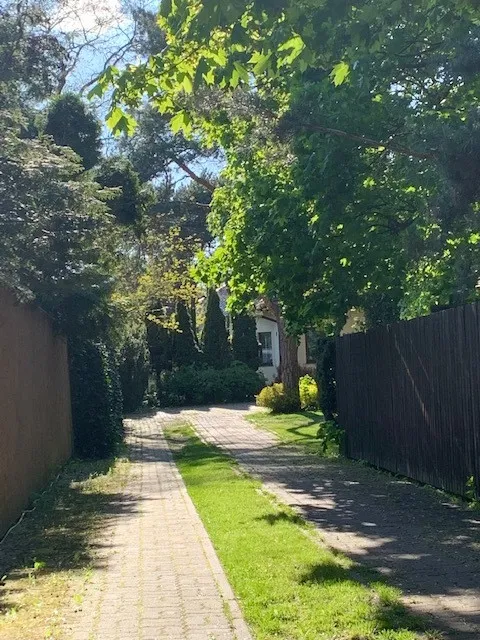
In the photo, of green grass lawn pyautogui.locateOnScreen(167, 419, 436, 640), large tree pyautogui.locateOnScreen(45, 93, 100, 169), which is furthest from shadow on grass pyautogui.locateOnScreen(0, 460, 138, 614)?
large tree pyautogui.locateOnScreen(45, 93, 100, 169)

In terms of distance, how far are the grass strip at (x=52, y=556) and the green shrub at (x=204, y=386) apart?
85.8ft

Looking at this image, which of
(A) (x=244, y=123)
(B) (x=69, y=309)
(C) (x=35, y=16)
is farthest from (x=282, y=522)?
(C) (x=35, y=16)

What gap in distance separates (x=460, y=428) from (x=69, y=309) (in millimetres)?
7464

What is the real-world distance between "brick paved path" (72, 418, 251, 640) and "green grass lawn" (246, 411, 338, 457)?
8533mm

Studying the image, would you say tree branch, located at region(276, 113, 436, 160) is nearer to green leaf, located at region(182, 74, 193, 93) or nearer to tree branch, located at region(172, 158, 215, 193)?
green leaf, located at region(182, 74, 193, 93)

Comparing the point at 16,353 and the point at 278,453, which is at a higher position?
the point at 16,353

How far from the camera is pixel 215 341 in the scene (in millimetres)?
45250

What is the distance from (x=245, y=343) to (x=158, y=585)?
39792mm

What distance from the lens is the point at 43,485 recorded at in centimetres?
1324

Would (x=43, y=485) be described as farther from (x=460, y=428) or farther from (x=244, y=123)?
(x=244, y=123)

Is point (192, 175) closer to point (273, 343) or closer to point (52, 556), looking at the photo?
point (273, 343)

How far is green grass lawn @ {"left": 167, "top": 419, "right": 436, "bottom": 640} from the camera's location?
230 inches

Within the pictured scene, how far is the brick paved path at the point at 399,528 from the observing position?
6.53 m

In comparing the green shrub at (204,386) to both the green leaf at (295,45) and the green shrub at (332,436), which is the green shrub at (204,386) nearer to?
the green shrub at (332,436)
